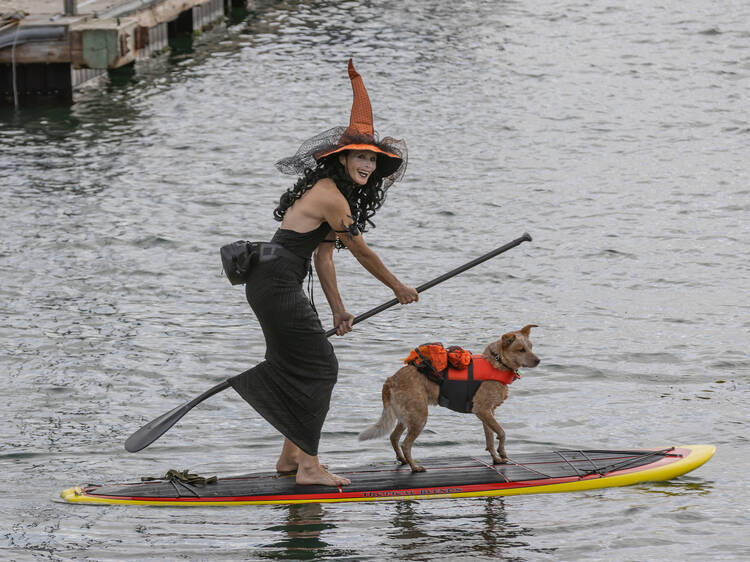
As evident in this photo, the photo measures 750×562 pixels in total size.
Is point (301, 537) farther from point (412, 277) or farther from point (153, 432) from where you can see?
point (412, 277)

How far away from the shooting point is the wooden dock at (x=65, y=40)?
2061 cm

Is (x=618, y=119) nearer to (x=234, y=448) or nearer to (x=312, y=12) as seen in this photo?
(x=312, y=12)

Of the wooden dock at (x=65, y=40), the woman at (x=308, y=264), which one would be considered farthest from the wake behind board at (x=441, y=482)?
the wooden dock at (x=65, y=40)

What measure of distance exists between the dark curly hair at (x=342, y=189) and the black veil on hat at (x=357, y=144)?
0.23 ft

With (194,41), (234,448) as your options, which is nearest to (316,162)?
(234,448)

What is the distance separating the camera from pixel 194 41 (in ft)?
94.3

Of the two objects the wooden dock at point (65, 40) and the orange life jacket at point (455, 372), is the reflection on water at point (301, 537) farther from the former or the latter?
the wooden dock at point (65, 40)

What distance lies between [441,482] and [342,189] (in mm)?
2161

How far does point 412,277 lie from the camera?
47.5ft

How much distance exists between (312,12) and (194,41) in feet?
14.7

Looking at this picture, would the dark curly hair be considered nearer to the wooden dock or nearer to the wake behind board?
the wake behind board

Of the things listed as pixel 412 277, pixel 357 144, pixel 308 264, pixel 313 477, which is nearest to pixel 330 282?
pixel 308 264

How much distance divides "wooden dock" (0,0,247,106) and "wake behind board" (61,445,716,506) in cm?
1359

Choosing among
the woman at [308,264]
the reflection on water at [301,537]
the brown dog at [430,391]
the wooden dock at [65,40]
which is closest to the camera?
the reflection on water at [301,537]
